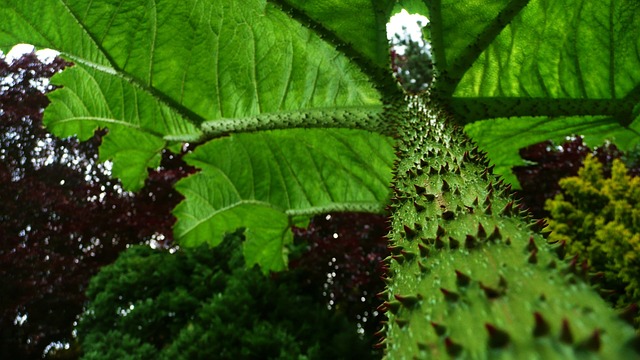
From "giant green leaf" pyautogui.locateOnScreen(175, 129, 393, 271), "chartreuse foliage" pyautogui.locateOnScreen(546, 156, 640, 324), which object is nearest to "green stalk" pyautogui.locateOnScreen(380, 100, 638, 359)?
"giant green leaf" pyautogui.locateOnScreen(175, 129, 393, 271)

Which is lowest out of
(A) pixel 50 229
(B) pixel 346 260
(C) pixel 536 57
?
(C) pixel 536 57

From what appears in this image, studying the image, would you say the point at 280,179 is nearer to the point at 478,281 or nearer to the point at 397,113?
the point at 397,113

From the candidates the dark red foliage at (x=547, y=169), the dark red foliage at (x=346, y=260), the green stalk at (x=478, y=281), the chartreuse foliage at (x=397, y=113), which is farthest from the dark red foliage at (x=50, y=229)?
the green stalk at (x=478, y=281)

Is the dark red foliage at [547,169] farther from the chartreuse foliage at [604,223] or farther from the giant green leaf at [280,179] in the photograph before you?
the giant green leaf at [280,179]

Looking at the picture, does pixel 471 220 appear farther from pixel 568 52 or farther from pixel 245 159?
pixel 245 159

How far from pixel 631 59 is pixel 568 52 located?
214 mm

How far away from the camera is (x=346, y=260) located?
28.7 feet

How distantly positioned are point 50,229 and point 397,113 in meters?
9.74

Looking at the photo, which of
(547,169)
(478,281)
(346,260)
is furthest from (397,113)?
(547,169)

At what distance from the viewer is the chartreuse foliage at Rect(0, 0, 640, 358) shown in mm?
813

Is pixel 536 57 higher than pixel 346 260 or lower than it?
lower

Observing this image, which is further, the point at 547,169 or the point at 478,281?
the point at 547,169

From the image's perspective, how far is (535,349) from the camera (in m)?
0.66

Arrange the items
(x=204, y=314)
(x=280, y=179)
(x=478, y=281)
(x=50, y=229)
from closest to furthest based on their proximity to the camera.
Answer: (x=478, y=281), (x=280, y=179), (x=204, y=314), (x=50, y=229)
